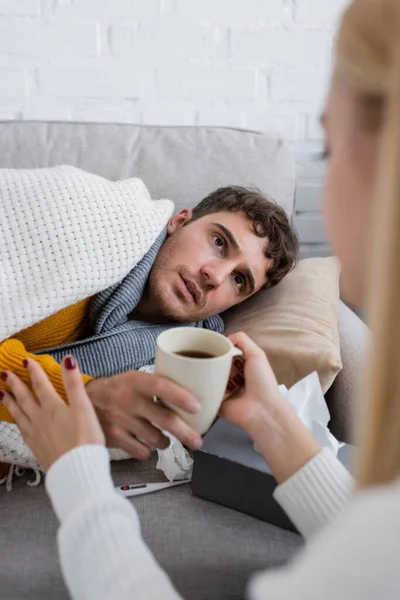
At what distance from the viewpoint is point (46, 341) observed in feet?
3.92

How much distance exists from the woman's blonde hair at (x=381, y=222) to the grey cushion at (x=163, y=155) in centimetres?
100

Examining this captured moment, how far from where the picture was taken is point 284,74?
196 cm

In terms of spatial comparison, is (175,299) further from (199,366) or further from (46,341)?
(199,366)

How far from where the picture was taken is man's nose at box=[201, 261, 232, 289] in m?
1.32

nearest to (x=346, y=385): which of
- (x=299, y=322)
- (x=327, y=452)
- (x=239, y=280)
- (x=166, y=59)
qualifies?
(x=299, y=322)

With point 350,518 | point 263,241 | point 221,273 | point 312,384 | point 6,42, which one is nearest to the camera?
point 350,518

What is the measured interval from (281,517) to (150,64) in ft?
4.63

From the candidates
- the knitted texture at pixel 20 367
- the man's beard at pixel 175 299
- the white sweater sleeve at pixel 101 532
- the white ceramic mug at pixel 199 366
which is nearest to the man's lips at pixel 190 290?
the man's beard at pixel 175 299

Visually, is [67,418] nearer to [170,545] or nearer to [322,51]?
[170,545]

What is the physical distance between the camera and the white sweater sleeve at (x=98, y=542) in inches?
22.7

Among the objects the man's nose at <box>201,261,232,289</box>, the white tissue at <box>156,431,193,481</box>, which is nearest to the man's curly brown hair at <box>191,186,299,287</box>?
the man's nose at <box>201,261,232,289</box>

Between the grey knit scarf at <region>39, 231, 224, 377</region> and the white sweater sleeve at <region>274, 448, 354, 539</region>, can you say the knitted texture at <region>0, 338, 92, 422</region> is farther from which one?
the white sweater sleeve at <region>274, 448, 354, 539</region>

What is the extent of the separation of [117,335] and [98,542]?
64 cm

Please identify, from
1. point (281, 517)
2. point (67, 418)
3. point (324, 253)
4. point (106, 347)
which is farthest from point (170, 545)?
point (324, 253)
